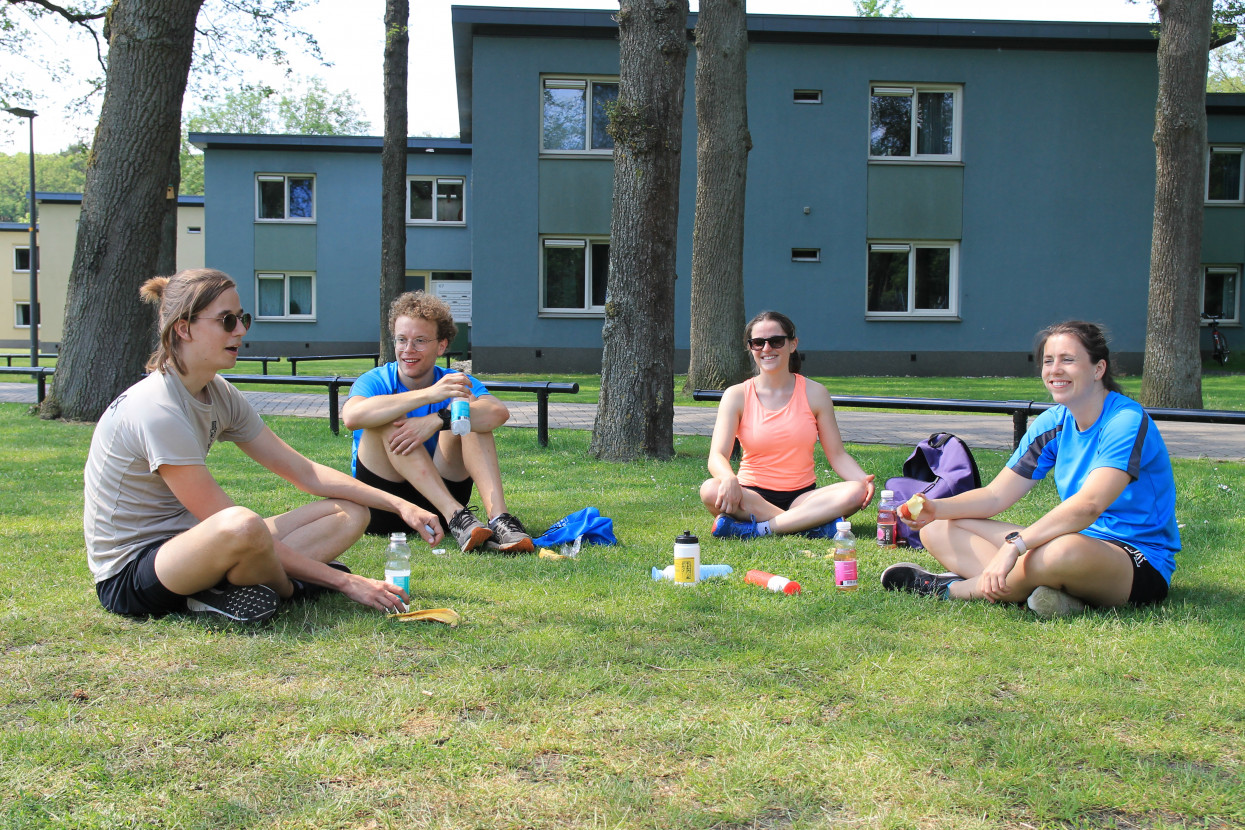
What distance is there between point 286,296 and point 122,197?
850 inches

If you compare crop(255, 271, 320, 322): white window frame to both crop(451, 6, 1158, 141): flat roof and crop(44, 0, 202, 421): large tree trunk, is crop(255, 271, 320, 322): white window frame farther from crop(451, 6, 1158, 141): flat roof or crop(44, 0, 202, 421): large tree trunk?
crop(44, 0, 202, 421): large tree trunk

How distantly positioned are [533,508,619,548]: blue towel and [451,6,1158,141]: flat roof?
56.1ft

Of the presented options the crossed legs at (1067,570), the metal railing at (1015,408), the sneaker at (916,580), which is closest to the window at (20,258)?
the metal railing at (1015,408)

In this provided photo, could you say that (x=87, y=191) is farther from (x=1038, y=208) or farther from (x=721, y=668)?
(x=1038, y=208)

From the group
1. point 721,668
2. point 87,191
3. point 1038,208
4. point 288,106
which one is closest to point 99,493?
point 721,668

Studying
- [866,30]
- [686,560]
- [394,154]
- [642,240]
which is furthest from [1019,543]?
[866,30]

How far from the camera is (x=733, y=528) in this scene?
583cm

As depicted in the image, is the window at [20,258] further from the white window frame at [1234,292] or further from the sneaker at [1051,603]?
the sneaker at [1051,603]

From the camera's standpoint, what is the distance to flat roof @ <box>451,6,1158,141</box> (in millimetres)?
20641


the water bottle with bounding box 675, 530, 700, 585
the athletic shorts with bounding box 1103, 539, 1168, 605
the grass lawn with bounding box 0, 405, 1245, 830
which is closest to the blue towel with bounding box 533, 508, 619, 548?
the grass lawn with bounding box 0, 405, 1245, 830

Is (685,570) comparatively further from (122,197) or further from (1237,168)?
(1237,168)

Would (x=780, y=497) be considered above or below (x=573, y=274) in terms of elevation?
below

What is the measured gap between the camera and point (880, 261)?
2236 centimetres

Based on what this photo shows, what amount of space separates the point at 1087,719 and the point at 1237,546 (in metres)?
3.30
